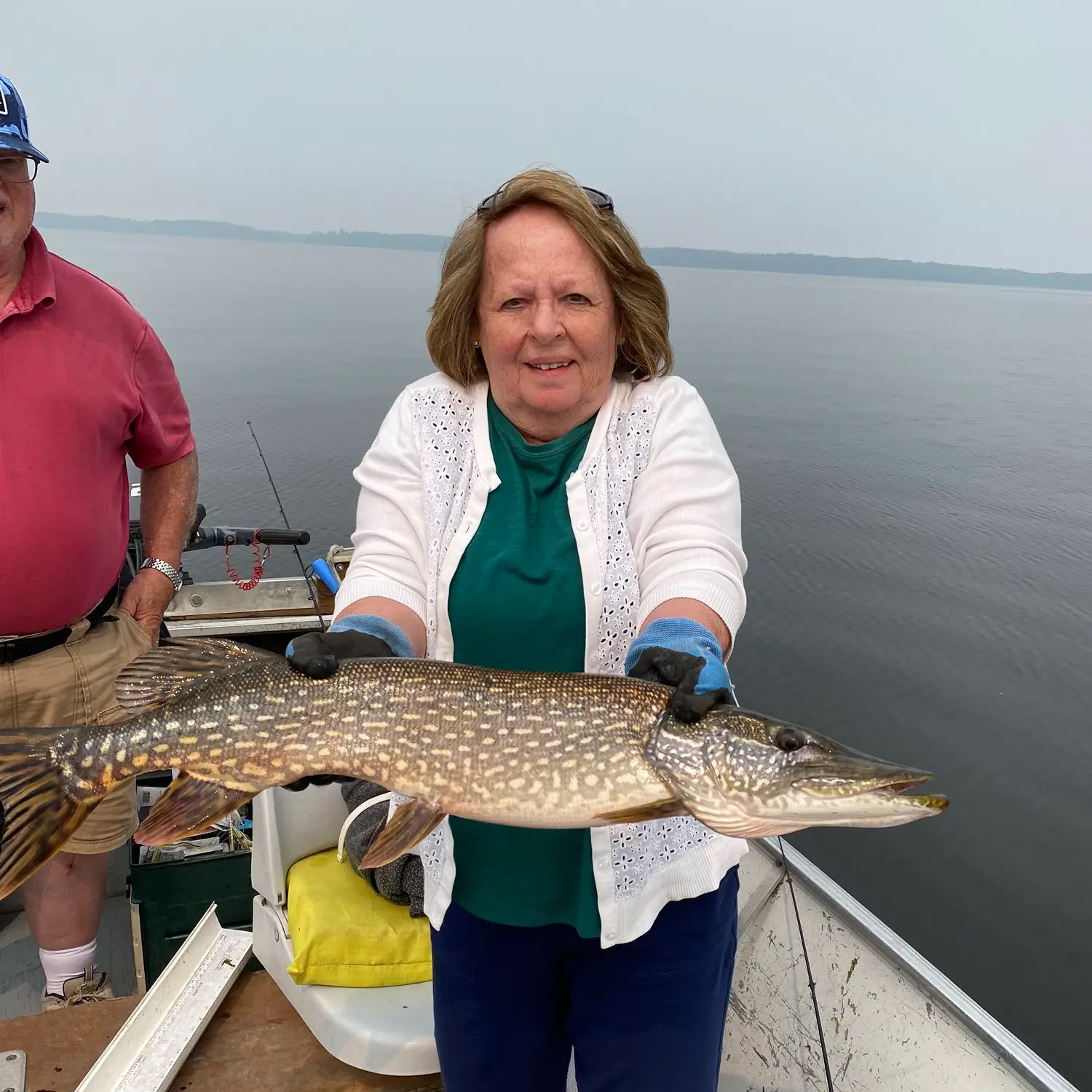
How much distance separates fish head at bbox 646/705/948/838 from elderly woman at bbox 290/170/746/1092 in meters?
0.11

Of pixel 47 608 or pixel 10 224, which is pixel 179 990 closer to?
pixel 47 608

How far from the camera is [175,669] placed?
6.43 feet

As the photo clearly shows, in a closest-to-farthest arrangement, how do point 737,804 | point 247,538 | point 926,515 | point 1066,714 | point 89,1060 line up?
point 737,804 → point 89,1060 → point 247,538 → point 1066,714 → point 926,515

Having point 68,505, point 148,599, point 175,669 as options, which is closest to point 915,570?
point 148,599

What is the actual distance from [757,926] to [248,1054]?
1695mm

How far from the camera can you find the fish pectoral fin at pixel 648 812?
1658 millimetres

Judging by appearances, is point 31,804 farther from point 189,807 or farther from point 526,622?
point 526,622

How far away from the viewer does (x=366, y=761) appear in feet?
5.91

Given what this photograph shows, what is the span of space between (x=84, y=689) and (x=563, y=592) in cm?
192

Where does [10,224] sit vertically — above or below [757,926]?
above

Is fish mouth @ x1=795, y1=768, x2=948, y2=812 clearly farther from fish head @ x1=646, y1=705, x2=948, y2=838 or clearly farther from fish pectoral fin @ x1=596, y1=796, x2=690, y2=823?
fish pectoral fin @ x1=596, y1=796, x2=690, y2=823

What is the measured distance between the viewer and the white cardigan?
69.9 inches

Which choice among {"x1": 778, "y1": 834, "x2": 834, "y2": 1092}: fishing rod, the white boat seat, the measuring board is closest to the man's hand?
the white boat seat

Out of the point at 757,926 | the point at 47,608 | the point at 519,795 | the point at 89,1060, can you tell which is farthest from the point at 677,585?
the point at 89,1060
